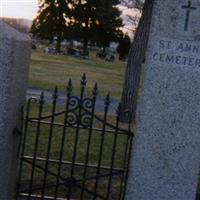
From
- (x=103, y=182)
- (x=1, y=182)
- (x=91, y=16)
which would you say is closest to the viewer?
(x=1, y=182)

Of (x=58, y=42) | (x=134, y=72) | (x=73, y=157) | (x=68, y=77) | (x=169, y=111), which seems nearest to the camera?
(x=169, y=111)

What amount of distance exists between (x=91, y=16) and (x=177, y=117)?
7199 centimetres

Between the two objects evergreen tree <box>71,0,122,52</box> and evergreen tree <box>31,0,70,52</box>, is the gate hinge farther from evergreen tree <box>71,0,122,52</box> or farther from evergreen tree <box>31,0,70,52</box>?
evergreen tree <box>31,0,70,52</box>

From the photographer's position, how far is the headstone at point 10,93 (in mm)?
5852

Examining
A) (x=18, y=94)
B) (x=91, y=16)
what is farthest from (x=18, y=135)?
(x=91, y=16)

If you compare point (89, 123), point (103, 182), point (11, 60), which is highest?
point (11, 60)

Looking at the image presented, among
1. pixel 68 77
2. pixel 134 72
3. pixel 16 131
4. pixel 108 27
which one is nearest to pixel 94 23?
pixel 108 27

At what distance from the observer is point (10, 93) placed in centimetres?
600

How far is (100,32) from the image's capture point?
261ft

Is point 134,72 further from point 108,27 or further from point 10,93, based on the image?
point 108,27

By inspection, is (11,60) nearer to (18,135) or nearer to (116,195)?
(18,135)

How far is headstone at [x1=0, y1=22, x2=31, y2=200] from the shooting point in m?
5.85

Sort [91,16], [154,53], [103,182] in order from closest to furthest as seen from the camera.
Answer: [154,53]
[103,182]
[91,16]

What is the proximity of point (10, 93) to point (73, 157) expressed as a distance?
907mm
